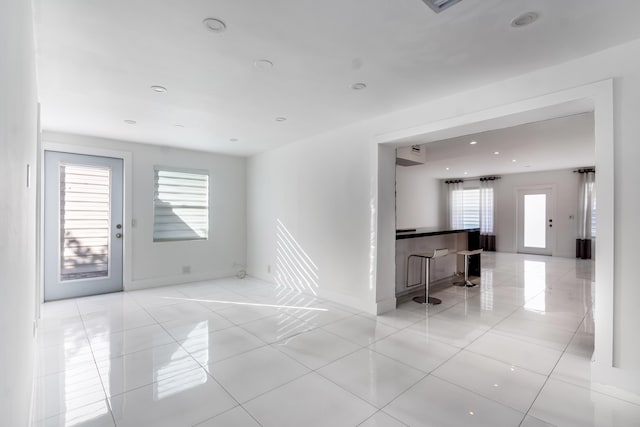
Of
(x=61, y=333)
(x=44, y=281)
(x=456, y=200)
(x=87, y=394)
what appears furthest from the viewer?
(x=456, y=200)

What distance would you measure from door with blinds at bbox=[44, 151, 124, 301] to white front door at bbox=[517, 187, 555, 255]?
10586 mm

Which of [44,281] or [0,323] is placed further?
[44,281]

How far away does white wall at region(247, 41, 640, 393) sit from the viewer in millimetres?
2154

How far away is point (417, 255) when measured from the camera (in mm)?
4406

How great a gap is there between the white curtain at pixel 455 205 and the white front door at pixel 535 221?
176 cm

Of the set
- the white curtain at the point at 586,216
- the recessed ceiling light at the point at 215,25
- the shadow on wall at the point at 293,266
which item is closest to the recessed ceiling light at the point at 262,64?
the recessed ceiling light at the point at 215,25

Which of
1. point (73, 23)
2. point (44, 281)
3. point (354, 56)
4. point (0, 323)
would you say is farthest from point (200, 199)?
point (0, 323)

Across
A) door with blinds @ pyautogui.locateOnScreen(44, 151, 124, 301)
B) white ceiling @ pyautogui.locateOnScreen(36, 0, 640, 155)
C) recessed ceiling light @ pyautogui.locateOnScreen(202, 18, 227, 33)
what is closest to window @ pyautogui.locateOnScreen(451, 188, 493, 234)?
white ceiling @ pyautogui.locateOnScreen(36, 0, 640, 155)

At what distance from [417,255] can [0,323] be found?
4268 mm

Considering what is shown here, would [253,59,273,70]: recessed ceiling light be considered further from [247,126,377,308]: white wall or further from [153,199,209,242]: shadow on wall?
[153,199,209,242]: shadow on wall

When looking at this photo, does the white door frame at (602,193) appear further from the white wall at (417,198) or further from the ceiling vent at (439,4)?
the white wall at (417,198)

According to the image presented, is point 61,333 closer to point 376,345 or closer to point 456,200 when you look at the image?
point 376,345

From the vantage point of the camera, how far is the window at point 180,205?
533cm

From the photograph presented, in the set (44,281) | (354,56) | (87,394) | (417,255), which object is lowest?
(87,394)
